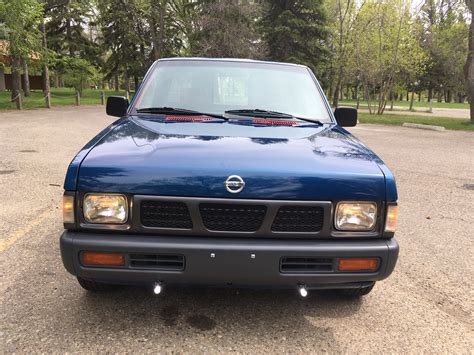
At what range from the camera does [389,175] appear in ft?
8.30

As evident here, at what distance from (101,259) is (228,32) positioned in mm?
30698

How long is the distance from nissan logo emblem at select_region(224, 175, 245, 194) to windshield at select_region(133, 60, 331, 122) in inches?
50.1

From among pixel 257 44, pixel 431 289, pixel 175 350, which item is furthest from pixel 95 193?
pixel 257 44

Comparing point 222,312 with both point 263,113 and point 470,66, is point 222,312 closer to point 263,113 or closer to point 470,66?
point 263,113

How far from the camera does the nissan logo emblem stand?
93.7 inches

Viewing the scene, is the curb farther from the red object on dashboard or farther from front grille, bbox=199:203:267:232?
front grille, bbox=199:203:267:232

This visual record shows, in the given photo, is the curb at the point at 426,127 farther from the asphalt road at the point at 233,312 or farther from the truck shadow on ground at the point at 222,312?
the truck shadow on ground at the point at 222,312

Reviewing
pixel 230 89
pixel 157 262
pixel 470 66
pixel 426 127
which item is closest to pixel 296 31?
pixel 470 66

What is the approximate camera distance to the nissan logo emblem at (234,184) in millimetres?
2379

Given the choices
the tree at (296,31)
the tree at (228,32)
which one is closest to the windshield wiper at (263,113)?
the tree at (228,32)

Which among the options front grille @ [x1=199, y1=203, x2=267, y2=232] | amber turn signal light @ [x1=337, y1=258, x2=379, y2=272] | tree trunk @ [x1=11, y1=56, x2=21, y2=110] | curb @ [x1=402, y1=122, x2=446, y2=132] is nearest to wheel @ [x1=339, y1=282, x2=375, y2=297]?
amber turn signal light @ [x1=337, y1=258, x2=379, y2=272]

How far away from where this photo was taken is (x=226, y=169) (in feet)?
7.93

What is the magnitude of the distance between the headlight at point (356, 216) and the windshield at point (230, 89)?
4.20 ft

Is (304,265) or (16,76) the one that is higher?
(16,76)
